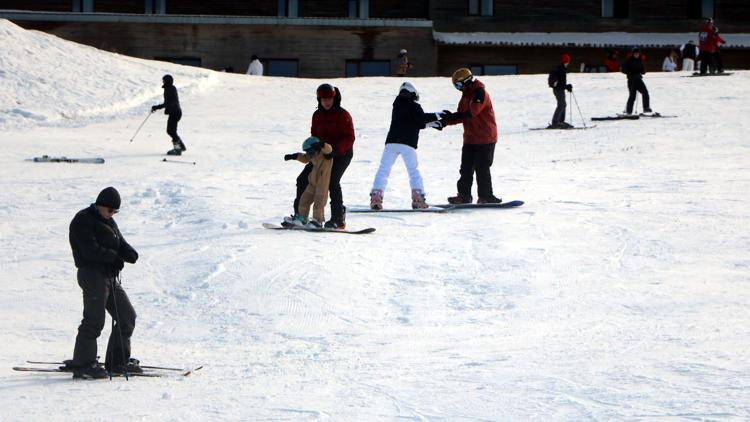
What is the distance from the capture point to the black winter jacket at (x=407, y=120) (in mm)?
13992

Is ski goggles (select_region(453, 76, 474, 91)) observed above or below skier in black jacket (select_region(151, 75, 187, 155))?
above

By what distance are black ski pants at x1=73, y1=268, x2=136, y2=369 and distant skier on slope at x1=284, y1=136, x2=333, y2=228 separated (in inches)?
168

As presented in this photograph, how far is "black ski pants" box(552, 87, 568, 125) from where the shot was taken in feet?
77.7

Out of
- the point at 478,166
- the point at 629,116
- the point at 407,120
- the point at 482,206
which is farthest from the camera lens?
the point at 629,116

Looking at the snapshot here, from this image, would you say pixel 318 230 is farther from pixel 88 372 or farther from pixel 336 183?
pixel 88 372

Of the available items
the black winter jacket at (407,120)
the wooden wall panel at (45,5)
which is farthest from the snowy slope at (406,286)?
the wooden wall panel at (45,5)

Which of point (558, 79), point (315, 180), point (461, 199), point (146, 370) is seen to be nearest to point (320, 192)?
point (315, 180)

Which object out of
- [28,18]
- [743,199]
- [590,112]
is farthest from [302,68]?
[743,199]

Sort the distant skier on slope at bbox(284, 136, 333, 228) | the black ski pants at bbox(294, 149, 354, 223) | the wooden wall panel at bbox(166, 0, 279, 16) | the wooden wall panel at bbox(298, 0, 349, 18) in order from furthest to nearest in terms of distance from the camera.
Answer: the wooden wall panel at bbox(298, 0, 349, 18)
the wooden wall panel at bbox(166, 0, 279, 16)
the black ski pants at bbox(294, 149, 354, 223)
the distant skier on slope at bbox(284, 136, 333, 228)

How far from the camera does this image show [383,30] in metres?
39.6

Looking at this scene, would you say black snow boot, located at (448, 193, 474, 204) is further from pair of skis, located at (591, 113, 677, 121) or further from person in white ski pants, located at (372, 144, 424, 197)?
pair of skis, located at (591, 113, 677, 121)

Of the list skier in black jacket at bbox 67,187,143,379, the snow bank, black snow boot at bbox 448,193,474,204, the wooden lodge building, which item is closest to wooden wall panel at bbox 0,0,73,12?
the wooden lodge building

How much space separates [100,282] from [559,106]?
16687 millimetres

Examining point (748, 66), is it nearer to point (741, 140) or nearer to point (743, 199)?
point (741, 140)
